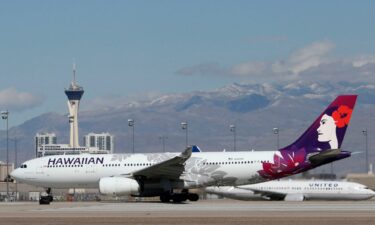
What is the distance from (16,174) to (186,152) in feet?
48.9

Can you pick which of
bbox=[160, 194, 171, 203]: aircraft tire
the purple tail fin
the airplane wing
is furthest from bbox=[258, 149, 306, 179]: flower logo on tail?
bbox=[160, 194, 171, 203]: aircraft tire

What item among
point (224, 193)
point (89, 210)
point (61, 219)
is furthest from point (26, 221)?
point (224, 193)

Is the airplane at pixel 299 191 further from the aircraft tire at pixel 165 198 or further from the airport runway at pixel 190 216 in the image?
the airport runway at pixel 190 216

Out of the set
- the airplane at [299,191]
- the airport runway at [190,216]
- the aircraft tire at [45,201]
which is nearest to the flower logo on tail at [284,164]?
the airport runway at [190,216]

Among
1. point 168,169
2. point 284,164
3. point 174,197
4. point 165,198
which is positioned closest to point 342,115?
point 284,164

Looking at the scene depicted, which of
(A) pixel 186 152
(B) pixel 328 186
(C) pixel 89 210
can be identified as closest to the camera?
(C) pixel 89 210

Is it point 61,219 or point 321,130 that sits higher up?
point 321,130

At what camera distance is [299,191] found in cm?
8869

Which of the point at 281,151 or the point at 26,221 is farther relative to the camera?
the point at 281,151

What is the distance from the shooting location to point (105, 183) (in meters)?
65.4

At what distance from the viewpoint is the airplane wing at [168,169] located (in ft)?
212

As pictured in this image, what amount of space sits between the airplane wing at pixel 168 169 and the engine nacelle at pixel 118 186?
1.06 m

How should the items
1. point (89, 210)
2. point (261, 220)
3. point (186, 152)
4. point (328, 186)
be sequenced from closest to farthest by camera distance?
1. point (261, 220)
2. point (89, 210)
3. point (186, 152)
4. point (328, 186)

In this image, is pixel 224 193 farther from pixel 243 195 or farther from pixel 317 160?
pixel 317 160
